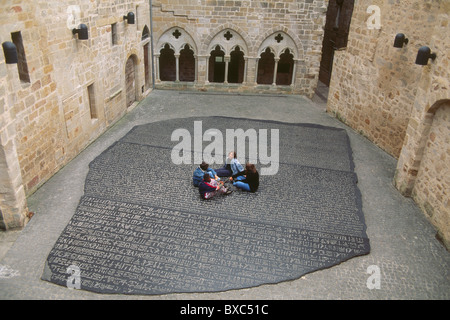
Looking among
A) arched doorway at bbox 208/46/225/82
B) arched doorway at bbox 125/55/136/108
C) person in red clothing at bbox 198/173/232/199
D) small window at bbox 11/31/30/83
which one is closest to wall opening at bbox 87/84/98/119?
arched doorway at bbox 125/55/136/108

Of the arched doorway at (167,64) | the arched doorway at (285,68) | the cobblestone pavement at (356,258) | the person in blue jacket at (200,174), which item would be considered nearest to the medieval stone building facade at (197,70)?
the cobblestone pavement at (356,258)

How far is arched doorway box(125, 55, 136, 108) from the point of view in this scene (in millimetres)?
13477

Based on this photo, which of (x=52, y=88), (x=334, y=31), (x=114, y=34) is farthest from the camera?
(x=334, y=31)

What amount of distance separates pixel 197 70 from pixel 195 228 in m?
10.3

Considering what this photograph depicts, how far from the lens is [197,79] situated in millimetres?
16234

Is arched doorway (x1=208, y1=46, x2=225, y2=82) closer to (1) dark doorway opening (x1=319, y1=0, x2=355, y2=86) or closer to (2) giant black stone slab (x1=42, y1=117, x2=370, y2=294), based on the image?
(1) dark doorway opening (x1=319, y1=0, x2=355, y2=86)

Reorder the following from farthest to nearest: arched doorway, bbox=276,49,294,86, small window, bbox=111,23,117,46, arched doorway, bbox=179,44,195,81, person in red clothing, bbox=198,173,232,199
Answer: arched doorway, bbox=276,49,294,86 < arched doorway, bbox=179,44,195,81 < small window, bbox=111,23,117,46 < person in red clothing, bbox=198,173,232,199

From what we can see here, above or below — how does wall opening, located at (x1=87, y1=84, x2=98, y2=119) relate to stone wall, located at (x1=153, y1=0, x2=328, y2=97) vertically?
below

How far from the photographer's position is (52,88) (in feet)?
28.8

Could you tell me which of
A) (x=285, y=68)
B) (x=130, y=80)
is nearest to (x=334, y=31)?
(x=285, y=68)

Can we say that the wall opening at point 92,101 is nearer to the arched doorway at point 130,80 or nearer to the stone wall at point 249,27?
the arched doorway at point 130,80

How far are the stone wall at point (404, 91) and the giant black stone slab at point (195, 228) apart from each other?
152 centimetres

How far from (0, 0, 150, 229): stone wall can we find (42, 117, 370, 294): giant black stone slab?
110 cm

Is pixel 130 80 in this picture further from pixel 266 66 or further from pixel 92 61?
pixel 266 66
